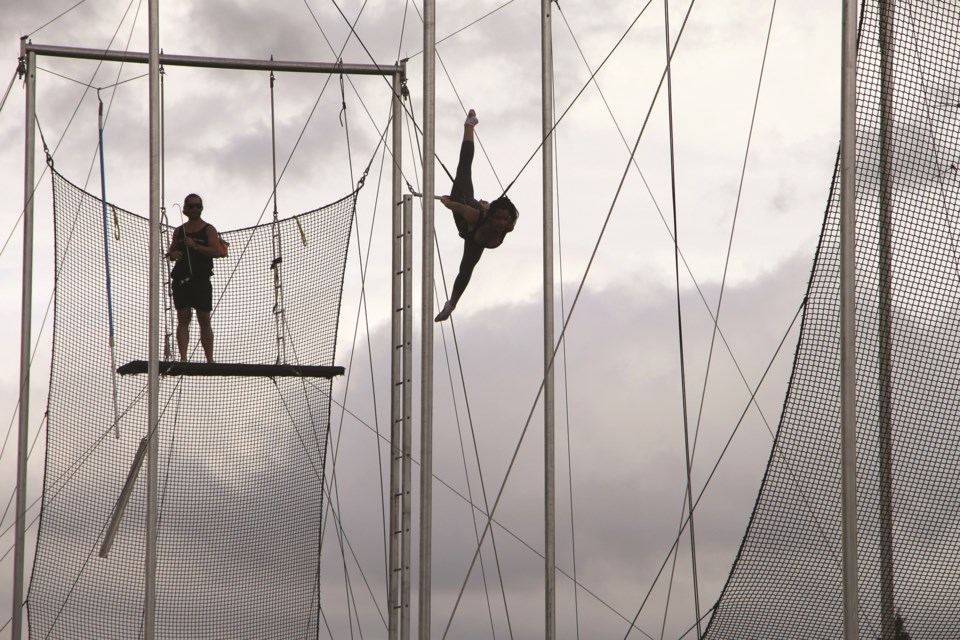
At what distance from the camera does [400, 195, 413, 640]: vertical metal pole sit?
831 cm

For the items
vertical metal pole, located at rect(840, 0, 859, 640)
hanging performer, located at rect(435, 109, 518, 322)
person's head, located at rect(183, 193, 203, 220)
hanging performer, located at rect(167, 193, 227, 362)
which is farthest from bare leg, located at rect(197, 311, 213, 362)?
vertical metal pole, located at rect(840, 0, 859, 640)

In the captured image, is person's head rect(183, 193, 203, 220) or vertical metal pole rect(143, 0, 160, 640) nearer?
vertical metal pole rect(143, 0, 160, 640)

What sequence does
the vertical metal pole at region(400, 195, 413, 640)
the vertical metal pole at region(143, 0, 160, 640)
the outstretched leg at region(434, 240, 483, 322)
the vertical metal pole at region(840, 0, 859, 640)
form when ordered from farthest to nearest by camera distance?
the vertical metal pole at region(400, 195, 413, 640), the outstretched leg at region(434, 240, 483, 322), the vertical metal pole at region(143, 0, 160, 640), the vertical metal pole at region(840, 0, 859, 640)

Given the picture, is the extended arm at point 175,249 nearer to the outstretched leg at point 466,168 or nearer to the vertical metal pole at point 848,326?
the outstretched leg at point 466,168

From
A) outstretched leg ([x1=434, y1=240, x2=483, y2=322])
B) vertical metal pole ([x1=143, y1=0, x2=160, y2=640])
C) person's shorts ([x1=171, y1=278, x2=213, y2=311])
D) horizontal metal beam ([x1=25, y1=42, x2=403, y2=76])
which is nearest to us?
vertical metal pole ([x1=143, y1=0, x2=160, y2=640])

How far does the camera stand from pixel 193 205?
30.2ft

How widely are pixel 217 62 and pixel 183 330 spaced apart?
192cm

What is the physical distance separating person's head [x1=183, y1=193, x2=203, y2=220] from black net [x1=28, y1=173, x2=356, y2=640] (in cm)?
21

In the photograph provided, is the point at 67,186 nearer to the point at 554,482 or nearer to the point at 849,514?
the point at 554,482

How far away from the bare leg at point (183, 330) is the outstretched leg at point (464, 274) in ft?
6.82

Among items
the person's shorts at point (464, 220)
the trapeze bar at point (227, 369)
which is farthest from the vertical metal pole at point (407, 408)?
the person's shorts at point (464, 220)

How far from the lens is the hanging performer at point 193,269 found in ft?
30.0

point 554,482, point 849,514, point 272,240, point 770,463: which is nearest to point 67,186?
point 272,240

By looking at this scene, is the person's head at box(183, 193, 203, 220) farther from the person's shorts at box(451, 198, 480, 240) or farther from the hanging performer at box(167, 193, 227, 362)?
the person's shorts at box(451, 198, 480, 240)
